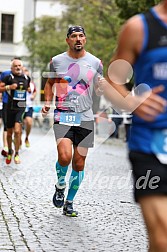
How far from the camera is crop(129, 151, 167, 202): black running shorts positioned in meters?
3.38

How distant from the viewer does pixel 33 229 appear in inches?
244

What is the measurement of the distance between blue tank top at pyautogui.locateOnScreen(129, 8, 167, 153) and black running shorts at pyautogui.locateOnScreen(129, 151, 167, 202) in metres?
0.04

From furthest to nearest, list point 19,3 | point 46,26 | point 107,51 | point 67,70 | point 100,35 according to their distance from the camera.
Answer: point 19,3 → point 46,26 → point 100,35 → point 107,51 → point 67,70

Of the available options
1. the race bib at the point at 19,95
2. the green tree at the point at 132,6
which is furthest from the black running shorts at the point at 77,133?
the green tree at the point at 132,6

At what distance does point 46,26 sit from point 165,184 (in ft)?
131

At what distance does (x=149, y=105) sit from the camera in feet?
11.0

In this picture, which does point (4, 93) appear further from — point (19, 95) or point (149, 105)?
point (149, 105)

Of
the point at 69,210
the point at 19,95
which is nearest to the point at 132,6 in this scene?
the point at 19,95

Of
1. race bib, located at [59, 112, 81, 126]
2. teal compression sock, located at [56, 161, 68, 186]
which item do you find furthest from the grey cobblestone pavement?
race bib, located at [59, 112, 81, 126]

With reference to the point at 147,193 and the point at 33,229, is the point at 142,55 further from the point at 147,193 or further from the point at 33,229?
the point at 33,229

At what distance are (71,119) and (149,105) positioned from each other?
3676 mm

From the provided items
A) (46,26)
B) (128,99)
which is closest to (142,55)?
(128,99)

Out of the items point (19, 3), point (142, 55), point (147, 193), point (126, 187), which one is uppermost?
point (19, 3)

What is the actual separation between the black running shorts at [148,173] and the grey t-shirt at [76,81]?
141 inches
